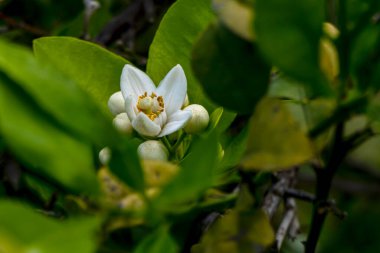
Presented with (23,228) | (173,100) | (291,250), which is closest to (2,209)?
(23,228)

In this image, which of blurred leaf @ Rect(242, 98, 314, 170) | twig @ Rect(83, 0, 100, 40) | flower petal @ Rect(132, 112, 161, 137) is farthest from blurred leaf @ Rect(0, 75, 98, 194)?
twig @ Rect(83, 0, 100, 40)

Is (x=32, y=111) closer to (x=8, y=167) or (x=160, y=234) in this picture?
(x=160, y=234)

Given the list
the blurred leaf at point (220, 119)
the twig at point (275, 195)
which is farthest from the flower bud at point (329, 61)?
the twig at point (275, 195)

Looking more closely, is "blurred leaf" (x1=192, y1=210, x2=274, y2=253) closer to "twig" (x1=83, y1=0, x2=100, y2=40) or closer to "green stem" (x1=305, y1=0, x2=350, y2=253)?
"green stem" (x1=305, y1=0, x2=350, y2=253)

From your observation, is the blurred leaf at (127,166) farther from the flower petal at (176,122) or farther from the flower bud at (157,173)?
the flower petal at (176,122)

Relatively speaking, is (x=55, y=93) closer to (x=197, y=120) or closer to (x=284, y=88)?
(x=284, y=88)
